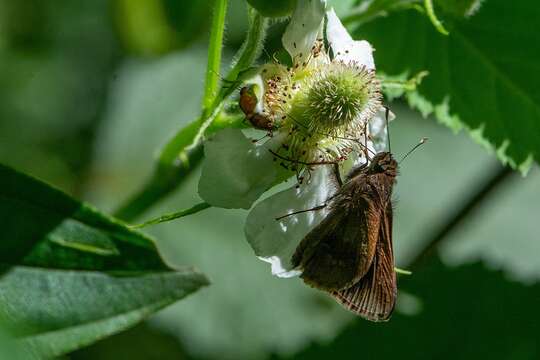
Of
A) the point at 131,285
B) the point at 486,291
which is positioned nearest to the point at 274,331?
the point at 486,291

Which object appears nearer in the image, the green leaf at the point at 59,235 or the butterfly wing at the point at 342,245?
the green leaf at the point at 59,235

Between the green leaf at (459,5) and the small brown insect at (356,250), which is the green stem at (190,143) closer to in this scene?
the small brown insect at (356,250)

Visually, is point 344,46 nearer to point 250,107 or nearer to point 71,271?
point 250,107

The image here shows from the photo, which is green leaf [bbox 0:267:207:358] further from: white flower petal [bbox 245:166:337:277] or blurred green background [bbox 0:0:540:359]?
blurred green background [bbox 0:0:540:359]

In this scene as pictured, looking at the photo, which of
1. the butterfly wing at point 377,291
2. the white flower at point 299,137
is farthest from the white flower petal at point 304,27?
the butterfly wing at point 377,291

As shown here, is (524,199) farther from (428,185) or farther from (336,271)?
(336,271)
